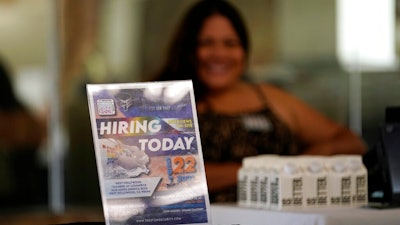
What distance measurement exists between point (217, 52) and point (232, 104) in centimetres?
36

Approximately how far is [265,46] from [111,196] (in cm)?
462

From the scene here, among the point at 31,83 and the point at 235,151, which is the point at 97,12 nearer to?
the point at 31,83

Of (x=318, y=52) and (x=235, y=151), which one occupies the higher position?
(x=318, y=52)

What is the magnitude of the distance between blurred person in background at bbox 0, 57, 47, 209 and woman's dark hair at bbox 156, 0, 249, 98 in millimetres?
1098

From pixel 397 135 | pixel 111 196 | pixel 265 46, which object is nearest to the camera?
pixel 111 196

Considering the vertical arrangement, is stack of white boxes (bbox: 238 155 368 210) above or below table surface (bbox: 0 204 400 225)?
above

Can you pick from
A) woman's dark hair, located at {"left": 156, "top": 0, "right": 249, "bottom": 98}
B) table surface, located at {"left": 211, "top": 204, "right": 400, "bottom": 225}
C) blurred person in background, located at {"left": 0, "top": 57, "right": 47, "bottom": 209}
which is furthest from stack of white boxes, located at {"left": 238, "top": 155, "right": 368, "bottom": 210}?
blurred person in background, located at {"left": 0, "top": 57, "right": 47, "bottom": 209}

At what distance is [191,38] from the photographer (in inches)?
269

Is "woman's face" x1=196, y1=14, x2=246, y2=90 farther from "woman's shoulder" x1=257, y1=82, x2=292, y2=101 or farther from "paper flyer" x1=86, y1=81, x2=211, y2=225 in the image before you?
"paper flyer" x1=86, y1=81, x2=211, y2=225

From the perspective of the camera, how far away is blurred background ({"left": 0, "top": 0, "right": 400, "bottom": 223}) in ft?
24.3

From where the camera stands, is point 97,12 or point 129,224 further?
point 97,12

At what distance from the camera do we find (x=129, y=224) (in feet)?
9.52

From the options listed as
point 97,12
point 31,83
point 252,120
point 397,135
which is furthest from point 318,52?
point 397,135

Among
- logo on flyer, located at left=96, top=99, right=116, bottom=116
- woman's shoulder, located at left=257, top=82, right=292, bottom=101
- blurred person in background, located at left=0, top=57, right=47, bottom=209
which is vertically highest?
logo on flyer, located at left=96, top=99, right=116, bottom=116
